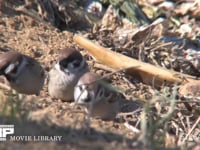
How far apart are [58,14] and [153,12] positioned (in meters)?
1.71

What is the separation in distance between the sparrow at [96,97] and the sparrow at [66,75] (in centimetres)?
31

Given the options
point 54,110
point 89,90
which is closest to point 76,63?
point 89,90

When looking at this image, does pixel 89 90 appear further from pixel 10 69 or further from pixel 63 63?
pixel 10 69

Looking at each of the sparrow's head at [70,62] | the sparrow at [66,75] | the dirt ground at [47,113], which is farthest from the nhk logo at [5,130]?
the sparrow's head at [70,62]

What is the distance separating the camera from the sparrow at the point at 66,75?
5680mm

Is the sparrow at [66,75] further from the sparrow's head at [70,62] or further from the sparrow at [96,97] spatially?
the sparrow at [96,97]

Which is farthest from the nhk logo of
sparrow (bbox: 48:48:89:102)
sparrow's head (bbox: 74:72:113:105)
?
sparrow (bbox: 48:48:89:102)

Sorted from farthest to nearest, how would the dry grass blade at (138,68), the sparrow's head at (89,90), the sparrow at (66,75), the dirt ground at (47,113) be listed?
the dry grass blade at (138,68)
the sparrow at (66,75)
the sparrow's head at (89,90)
the dirt ground at (47,113)

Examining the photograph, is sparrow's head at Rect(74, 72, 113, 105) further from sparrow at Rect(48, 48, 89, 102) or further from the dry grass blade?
the dry grass blade

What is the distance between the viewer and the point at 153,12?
8516 millimetres

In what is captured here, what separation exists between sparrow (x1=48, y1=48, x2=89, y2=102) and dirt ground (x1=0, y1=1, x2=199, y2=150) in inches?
3.1

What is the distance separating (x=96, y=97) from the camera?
203 inches

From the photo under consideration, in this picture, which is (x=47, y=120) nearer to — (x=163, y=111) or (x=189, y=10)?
(x=163, y=111)

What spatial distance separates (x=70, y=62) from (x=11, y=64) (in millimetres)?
502
